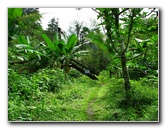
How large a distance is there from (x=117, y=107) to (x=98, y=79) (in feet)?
1.21

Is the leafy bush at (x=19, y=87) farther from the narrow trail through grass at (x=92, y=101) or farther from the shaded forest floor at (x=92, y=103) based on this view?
the narrow trail through grass at (x=92, y=101)

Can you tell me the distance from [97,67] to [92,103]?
0.40 metres

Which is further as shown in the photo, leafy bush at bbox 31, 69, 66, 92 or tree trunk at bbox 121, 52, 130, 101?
leafy bush at bbox 31, 69, 66, 92

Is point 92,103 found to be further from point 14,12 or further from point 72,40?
point 14,12

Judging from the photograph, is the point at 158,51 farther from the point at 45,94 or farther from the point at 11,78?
the point at 11,78

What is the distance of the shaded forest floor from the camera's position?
8.69 feet

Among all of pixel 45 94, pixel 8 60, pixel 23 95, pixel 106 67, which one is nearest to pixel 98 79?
pixel 106 67

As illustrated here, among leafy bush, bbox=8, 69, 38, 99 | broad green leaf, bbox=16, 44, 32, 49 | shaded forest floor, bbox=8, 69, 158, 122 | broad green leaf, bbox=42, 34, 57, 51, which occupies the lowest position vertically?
shaded forest floor, bbox=8, 69, 158, 122

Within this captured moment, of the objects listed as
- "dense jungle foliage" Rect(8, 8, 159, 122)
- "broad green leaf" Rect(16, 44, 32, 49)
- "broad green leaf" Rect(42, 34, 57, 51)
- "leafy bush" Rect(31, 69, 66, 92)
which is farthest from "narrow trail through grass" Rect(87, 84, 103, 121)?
"broad green leaf" Rect(16, 44, 32, 49)

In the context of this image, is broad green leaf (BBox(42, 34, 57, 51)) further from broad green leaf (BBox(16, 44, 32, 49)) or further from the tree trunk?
the tree trunk

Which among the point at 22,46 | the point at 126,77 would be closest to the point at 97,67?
the point at 126,77

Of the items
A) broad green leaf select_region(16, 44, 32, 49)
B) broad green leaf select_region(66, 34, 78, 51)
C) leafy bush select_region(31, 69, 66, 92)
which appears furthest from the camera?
leafy bush select_region(31, 69, 66, 92)

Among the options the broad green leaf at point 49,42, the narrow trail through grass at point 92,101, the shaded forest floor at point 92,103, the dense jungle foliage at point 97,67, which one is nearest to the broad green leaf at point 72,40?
the dense jungle foliage at point 97,67

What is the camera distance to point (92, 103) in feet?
9.00
